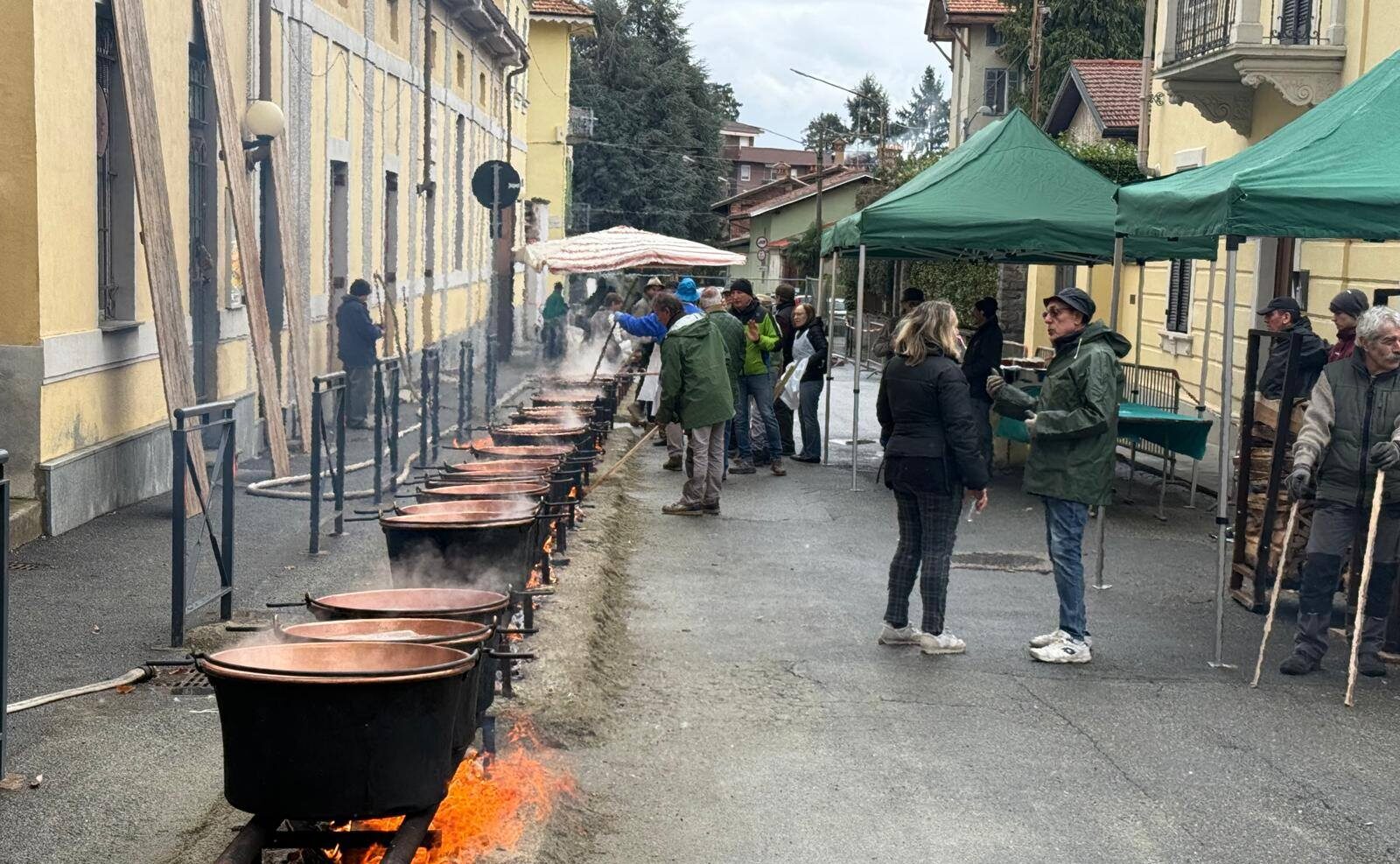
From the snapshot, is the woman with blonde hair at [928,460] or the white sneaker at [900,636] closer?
the woman with blonde hair at [928,460]

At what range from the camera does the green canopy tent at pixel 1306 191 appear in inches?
302

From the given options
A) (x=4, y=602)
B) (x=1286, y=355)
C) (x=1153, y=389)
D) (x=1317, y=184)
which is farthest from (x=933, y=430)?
(x=1153, y=389)

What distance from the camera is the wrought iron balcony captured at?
16656 millimetres

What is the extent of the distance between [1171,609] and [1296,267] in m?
9.37

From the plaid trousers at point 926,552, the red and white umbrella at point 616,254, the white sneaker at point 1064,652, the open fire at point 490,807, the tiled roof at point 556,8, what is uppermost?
the tiled roof at point 556,8

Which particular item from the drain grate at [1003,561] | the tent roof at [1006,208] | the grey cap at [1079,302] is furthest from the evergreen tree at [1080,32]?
the grey cap at [1079,302]

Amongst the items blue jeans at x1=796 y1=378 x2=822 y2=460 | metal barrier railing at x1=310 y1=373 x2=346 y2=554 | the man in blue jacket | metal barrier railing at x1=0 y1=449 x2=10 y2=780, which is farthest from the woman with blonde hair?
blue jeans at x1=796 y1=378 x2=822 y2=460

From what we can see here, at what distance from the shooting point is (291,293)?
15.6 m

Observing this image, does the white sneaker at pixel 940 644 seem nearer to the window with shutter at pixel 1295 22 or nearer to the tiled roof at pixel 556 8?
the window with shutter at pixel 1295 22

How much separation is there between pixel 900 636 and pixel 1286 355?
12.4 ft

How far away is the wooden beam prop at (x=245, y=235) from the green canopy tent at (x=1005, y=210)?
204 inches

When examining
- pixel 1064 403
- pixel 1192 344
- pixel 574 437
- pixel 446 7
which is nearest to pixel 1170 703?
pixel 1064 403

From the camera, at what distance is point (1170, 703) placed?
23.9ft

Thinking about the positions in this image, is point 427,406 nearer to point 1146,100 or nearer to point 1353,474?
point 1353,474
